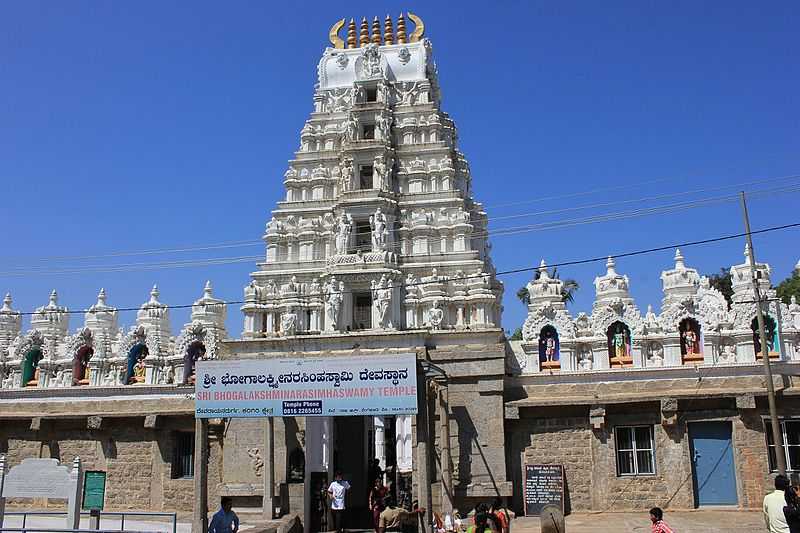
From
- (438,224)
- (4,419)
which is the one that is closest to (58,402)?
(4,419)

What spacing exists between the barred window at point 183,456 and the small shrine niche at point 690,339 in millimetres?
16798

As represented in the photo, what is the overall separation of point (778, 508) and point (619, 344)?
50.5 feet

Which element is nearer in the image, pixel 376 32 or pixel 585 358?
pixel 585 358

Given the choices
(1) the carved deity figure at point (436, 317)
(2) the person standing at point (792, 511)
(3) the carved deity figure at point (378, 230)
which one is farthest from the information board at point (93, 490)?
(2) the person standing at point (792, 511)

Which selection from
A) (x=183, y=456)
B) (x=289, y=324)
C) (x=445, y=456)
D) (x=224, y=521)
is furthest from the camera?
(x=183, y=456)

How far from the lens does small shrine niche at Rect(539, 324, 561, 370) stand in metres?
25.4

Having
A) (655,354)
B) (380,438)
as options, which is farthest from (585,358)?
(380,438)

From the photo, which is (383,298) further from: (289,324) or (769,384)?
(769,384)

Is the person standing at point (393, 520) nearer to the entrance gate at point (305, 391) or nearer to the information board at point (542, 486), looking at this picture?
the entrance gate at point (305, 391)

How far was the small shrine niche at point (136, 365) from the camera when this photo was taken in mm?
29188

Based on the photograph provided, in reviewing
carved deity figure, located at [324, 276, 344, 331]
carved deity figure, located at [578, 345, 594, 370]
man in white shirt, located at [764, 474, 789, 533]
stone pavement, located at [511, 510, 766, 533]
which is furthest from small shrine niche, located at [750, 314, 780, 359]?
man in white shirt, located at [764, 474, 789, 533]

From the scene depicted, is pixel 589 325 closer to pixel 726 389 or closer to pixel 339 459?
pixel 726 389

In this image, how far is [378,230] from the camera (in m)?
27.5

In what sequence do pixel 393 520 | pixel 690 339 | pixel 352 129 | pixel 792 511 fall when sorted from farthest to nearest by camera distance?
pixel 352 129, pixel 690 339, pixel 393 520, pixel 792 511
